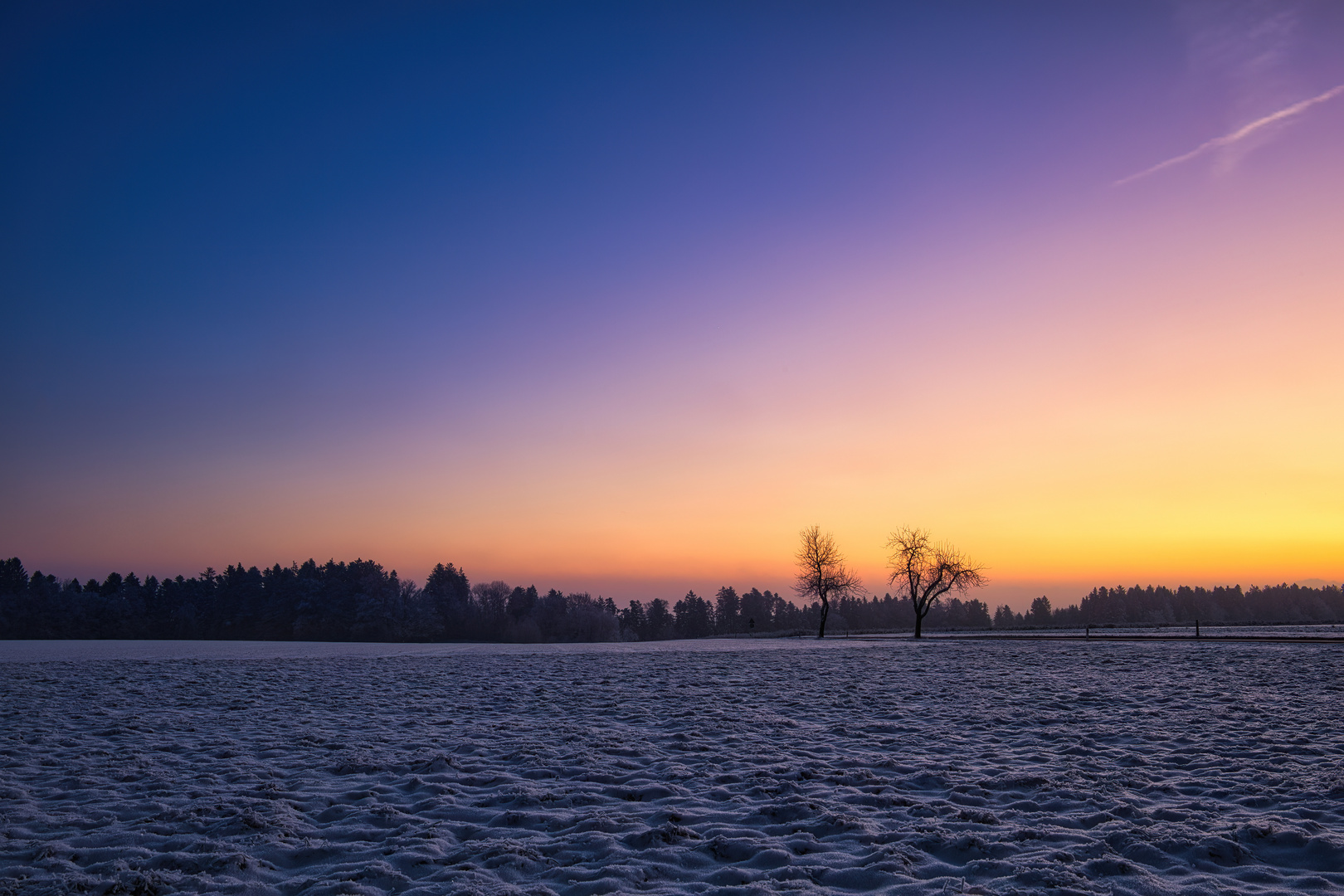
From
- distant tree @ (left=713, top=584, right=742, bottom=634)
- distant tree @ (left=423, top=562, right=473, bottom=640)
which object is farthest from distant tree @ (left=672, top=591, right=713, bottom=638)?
distant tree @ (left=423, top=562, right=473, bottom=640)

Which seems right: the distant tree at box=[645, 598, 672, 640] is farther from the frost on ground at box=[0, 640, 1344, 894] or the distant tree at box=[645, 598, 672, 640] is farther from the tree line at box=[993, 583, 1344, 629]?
the frost on ground at box=[0, 640, 1344, 894]

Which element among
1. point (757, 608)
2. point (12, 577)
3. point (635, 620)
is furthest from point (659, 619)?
point (12, 577)

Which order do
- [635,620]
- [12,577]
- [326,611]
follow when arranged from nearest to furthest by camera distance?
[326,611]
[12,577]
[635,620]

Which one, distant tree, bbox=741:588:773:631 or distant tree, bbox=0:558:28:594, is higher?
distant tree, bbox=0:558:28:594

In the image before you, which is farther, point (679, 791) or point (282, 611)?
point (282, 611)

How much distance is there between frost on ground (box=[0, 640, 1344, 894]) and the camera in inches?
242

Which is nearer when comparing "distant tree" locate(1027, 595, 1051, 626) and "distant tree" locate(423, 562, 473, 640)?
"distant tree" locate(423, 562, 473, 640)

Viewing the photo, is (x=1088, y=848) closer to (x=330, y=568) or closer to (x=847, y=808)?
(x=847, y=808)

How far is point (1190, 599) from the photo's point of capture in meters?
Result: 193

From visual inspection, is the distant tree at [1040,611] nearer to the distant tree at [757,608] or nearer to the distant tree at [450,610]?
the distant tree at [757,608]

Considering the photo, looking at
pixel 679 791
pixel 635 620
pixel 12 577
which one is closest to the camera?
pixel 679 791

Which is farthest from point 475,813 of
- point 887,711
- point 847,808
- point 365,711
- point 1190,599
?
point 1190,599

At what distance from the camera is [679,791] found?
898 centimetres

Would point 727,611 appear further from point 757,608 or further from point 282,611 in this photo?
point 282,611
